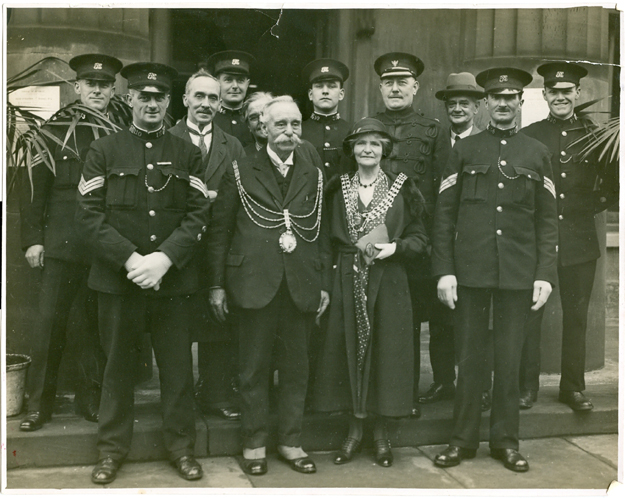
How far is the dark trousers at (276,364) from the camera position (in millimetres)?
3820

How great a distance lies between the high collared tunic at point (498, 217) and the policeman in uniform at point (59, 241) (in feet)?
6.74

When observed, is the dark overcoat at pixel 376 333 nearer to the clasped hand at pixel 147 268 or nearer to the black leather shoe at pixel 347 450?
the black leather shoe at pixel 347 450

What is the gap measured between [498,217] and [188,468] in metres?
2.15

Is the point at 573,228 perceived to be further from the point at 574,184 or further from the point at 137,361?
the point at 137,361

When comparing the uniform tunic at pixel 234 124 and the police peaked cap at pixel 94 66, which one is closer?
the police peaked cap at pixel 94 66

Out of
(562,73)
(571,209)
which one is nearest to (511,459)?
(571,209)

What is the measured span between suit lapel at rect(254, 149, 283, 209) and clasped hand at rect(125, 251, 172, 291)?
0.65m

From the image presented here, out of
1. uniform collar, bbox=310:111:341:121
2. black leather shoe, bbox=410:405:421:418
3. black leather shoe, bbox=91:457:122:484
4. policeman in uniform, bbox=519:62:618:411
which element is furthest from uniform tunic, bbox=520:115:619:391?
black leather shoe, bbox=91:457:122:484

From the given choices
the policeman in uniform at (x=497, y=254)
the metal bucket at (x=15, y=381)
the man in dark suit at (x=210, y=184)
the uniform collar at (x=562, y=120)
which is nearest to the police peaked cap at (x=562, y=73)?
the uniform collar at (x=562, y=120)

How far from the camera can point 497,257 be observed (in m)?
4.00

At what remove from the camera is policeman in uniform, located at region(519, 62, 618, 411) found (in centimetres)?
454

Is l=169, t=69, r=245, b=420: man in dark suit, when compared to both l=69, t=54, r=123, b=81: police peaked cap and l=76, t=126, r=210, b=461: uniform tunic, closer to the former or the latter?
l=76, t=126, r=210, b=461: uniform tunic
